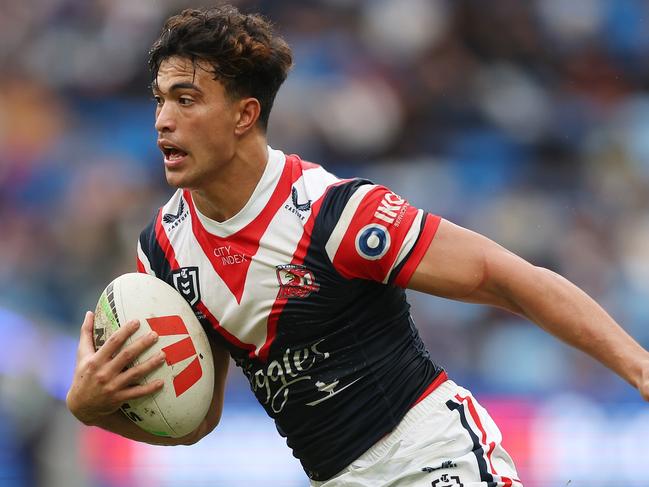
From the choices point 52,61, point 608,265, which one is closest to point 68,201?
point 52,61

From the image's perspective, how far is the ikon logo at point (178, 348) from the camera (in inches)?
154

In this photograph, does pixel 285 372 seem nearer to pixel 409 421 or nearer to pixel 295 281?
pixel 295 281

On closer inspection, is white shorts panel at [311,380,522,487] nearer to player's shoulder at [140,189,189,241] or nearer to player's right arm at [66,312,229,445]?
player's right arm at [66,312,229,445]

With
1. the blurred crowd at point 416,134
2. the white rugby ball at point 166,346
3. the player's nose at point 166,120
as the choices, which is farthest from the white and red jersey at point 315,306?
the blurred crowd at point 416,134

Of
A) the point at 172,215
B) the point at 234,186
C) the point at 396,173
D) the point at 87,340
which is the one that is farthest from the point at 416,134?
the point at 87,340

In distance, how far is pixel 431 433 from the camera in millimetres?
3871

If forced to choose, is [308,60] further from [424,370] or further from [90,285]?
[424,370]

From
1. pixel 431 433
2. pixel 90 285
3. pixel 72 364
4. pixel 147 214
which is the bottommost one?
pixel 431 433

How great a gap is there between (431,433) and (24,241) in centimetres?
678

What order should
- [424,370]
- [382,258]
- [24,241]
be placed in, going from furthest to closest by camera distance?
[24,241]
[424,370]
[382,258]

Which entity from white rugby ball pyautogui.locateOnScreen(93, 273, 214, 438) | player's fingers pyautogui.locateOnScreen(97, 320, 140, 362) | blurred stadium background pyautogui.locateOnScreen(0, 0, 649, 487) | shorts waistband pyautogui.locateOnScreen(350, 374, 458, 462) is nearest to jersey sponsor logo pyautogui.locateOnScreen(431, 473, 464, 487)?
shorts waistband pyautogui.locateOnScreen(350, 374, 458, 462)

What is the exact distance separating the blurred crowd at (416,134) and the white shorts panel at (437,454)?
4798 millimetres

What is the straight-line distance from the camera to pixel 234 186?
13.3ft

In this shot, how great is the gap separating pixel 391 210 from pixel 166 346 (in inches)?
35.5
